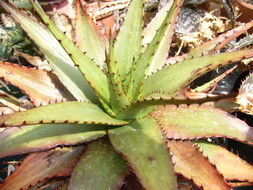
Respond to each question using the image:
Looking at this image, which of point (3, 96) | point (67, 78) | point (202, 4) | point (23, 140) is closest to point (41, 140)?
point (23, 140)

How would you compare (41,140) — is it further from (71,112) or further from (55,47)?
(55,47)

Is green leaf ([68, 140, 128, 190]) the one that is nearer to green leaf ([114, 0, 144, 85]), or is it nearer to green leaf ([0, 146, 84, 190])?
green leaf ([0, 146, 84, 190])

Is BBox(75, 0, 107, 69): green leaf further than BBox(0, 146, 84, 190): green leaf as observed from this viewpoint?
Yes

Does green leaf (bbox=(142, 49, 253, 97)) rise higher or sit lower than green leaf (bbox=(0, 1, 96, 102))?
lower

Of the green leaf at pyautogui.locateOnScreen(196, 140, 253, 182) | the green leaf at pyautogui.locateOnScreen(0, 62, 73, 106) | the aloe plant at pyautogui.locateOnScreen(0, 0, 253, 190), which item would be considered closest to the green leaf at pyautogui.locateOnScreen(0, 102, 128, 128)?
the aloe plant at pyautogui.locateOnScreen(0, 0, 253, 190)

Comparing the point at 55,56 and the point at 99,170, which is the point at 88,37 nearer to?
the point at 55,56

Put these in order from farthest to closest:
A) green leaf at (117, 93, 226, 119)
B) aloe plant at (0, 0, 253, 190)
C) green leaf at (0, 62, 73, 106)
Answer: green leaf at (0, 62, 73, 106) → aloe plant at (0, 0, 253, 190) → green leaf at (117, 93, 226, 119)
